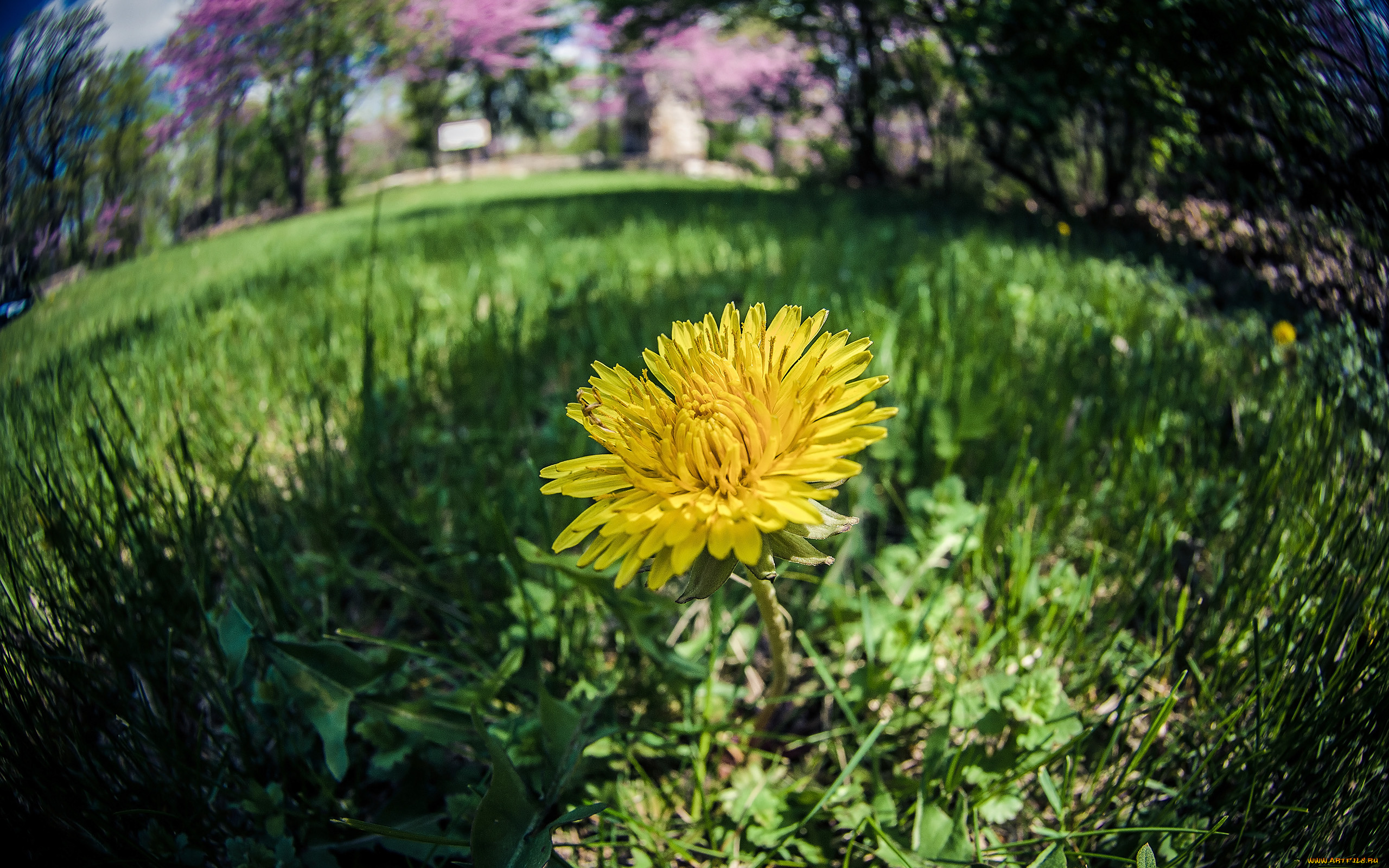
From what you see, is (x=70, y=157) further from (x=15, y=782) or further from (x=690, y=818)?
(x=690, y=818)

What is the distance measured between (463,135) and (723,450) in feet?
4.27

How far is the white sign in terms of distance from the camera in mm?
1615

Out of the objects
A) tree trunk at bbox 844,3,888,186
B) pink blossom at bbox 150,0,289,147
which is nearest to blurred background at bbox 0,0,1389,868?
pink blossom at bbox 150,0,289,147

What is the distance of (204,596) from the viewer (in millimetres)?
1149

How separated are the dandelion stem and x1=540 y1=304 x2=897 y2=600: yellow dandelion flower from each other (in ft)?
0.29

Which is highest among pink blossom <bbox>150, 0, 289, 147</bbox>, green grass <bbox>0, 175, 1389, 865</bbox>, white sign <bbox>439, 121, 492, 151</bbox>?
pink blossom <bbox>150, 0, 289, 147</bbox>

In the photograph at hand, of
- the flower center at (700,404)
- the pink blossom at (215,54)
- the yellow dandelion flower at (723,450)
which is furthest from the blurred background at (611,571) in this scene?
the flower center at (700,404)

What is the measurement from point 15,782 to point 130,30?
1.04 metres

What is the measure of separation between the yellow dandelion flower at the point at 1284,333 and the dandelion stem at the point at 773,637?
96 cm

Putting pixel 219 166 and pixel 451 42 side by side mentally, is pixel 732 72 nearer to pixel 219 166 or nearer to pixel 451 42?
pixel 451 42

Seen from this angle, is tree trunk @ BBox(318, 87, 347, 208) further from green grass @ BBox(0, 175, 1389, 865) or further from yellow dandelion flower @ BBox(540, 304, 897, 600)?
yellow dandelion flower @ BBox(540, 304, 897, 600)

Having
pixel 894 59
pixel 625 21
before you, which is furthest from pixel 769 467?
pixel 625 21

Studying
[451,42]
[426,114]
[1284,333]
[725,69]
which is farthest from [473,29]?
[725,69]

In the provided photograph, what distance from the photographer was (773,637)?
941mm
